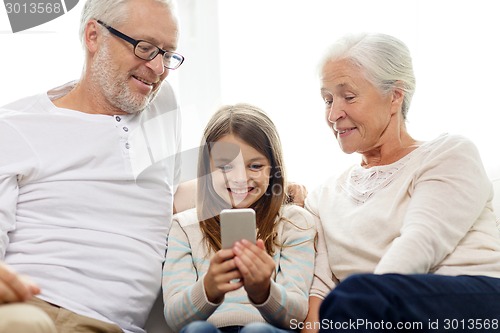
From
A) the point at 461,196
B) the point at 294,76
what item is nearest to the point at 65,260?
the point at 461,196

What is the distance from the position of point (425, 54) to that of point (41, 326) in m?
1.81

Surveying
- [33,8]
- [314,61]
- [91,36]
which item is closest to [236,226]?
[91,36]

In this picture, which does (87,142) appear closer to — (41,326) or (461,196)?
(41,326)

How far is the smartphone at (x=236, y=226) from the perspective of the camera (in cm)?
149

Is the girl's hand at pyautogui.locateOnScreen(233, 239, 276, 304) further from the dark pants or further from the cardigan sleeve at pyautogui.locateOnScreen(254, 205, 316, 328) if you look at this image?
the dark pants

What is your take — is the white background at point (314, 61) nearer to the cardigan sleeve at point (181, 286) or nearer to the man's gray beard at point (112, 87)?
the man's gray beard at point (112, 87)

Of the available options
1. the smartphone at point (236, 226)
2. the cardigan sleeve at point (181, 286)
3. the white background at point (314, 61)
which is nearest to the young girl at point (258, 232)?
the cardigan sleeve at point (181, 286)

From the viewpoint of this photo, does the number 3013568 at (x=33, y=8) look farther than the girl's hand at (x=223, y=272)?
Yes

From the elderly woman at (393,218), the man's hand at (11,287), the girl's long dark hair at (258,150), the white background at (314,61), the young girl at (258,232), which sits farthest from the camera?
the white background at (314,61)

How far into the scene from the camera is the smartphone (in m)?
1.49

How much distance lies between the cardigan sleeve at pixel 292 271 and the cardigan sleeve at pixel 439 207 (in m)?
0.25

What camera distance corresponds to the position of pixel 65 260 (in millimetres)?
1656

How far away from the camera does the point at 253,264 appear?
1.49m

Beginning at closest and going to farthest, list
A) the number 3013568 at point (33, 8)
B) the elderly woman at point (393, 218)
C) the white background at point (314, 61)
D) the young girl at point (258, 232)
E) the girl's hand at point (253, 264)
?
the elderly woman at point (393, 218) < the girl's hand at point (253, 264) < the young girl at point (258, 232) < the number 3013568 at point (33, 8) < the white background at point (314, 61)
